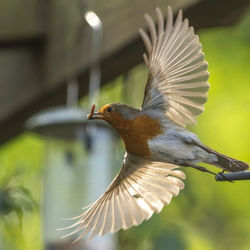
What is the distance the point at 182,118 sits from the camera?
2.78 meters

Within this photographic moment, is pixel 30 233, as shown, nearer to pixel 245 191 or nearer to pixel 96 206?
pixel 245 191

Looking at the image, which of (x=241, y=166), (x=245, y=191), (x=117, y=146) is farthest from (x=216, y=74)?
(x=241, y=166)

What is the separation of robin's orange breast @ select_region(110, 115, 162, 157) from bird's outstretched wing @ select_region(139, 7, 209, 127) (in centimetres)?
8

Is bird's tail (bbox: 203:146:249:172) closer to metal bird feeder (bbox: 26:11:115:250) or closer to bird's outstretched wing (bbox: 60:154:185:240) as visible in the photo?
bird's outstretched wing (bbox: 60:154:185:240)

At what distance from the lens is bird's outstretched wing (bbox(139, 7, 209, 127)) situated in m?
2.67

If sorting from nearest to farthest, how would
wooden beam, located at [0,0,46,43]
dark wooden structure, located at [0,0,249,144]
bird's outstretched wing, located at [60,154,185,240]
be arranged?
1. bird's outstretched wing, located at [60,154,185,240]
2. dark wooden structure, located at [0,0,249,144]
3. wooden beam, located at [0,0,46,43]

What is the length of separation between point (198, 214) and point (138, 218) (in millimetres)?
2379

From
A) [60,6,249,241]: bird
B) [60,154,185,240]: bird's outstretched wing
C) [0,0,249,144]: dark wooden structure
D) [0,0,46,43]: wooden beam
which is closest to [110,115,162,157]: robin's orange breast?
[60,6,249,241]: bird

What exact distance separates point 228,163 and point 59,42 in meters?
1.65

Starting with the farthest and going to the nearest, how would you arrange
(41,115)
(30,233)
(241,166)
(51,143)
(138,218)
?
(30,233) < (51,143) < (41,115) < (138,218) < (241,166)

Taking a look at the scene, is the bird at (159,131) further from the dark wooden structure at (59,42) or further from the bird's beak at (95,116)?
the dark wooden structure at (59,42)

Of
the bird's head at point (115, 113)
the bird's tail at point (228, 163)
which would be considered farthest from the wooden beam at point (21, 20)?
the bird's tail at point (228, 163)

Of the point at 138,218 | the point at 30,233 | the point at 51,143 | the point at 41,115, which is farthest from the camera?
the point at 30,233

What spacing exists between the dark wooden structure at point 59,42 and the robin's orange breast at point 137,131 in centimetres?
63
